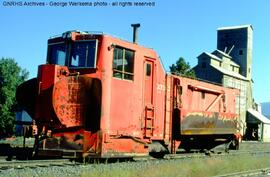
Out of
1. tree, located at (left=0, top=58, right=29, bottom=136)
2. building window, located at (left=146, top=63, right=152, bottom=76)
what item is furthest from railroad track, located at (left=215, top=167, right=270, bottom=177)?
tree, located at (left=0, top=58, right=29, bottom=136)

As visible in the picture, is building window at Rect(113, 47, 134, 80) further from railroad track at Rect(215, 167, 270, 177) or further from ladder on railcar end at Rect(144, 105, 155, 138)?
railroad track at Rect(215, 167, 270, 177)

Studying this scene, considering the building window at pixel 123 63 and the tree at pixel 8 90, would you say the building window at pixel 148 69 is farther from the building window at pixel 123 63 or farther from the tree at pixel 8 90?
the tree at pixel 8 90

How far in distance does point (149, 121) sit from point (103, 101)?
2.56m

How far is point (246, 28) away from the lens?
269 ft

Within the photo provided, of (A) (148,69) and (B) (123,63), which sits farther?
(A) (148,69)

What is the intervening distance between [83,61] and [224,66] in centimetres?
6221

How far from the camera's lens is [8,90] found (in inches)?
1473

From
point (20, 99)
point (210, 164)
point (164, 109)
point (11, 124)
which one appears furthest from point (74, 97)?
point (11, 124)

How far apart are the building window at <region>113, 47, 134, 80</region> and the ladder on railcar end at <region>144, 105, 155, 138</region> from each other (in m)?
1.46

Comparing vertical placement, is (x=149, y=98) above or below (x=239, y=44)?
below

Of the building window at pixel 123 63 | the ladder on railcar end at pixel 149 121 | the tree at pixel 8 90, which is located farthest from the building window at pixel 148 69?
the tree at pixel 8 90

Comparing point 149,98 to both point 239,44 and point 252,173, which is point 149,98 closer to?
point 252,173

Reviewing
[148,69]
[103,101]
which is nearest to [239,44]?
[148,69]

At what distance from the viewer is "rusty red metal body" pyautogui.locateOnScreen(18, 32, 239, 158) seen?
39.3 feet
